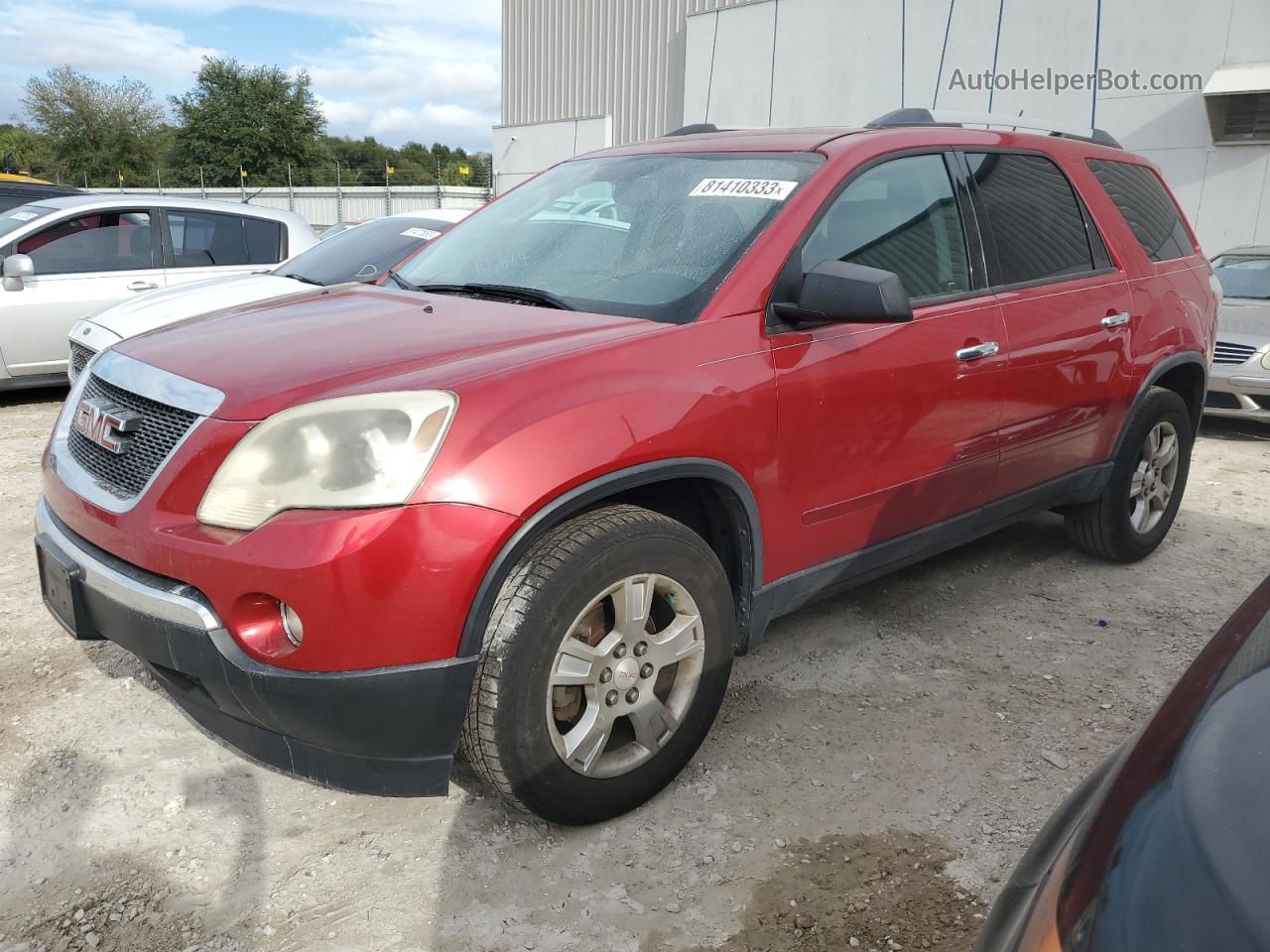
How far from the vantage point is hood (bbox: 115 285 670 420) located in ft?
7.70

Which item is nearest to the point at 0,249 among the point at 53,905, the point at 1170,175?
the point at 53,905

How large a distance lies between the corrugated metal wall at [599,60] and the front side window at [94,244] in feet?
42.8

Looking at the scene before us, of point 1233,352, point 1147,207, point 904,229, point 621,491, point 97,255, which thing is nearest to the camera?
point 621,491

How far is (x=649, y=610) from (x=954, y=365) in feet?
4.57

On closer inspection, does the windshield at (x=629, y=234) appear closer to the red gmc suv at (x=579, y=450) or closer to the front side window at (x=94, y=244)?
the red gmc suv at (x=579, y=450)

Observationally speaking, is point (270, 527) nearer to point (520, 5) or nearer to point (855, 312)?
point (855, 312)

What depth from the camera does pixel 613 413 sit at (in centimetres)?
245

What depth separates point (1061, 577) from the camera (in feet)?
15.0

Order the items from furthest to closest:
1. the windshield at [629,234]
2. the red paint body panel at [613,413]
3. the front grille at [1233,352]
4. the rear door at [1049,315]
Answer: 1. the front grille at [1233,352]
2. the rear door at [1049,315]
3. the windshield at [629,234]
4. the red paint body panel at [613,413]

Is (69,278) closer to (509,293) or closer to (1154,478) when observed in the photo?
(509,293)

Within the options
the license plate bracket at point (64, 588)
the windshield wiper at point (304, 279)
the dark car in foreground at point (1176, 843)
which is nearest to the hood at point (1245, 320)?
the windshield wiper at point (304, 279)

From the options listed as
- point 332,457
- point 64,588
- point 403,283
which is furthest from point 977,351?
point 64,588

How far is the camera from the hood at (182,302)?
5.91 metres

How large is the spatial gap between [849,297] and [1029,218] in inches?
58.7
